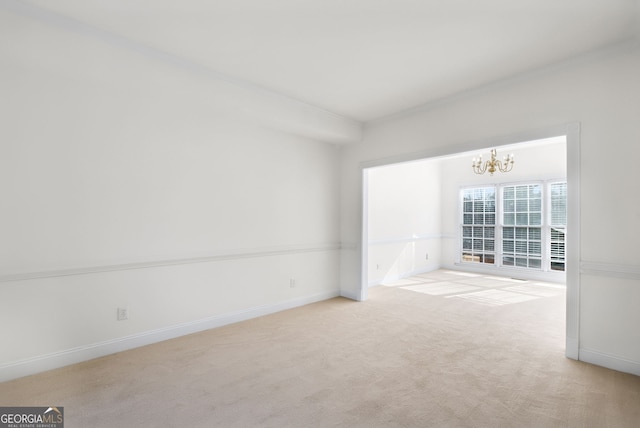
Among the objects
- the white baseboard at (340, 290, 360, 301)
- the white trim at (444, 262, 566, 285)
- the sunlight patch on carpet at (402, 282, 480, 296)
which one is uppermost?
the white trim at (444, 262, 566, 285)

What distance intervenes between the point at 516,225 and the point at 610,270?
15.2 feet

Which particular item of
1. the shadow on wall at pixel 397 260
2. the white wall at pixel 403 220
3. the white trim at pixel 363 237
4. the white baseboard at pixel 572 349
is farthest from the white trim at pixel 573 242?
the shadow on wall at pixel 397 260

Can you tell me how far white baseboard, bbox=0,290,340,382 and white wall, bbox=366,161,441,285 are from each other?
8.78 ft

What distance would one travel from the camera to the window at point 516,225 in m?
6.53

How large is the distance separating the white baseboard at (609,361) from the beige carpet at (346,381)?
0.08 m

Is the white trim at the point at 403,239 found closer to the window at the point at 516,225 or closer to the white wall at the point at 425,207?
the white wall at the point at 425,207

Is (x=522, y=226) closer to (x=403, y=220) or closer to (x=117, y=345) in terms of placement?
(x=403, y=220)

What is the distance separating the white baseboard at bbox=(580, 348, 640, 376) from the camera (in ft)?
8.80

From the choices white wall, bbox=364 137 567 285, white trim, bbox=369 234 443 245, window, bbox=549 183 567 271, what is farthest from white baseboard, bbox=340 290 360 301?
window, bbox=549 183 567 271

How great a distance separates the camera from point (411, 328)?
12.4 feet

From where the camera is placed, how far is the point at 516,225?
23.1 feet

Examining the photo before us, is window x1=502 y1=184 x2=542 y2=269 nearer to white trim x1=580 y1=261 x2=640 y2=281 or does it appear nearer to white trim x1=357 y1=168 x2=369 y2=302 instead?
white trim x1=357 y1=168 x2=369 y2=302

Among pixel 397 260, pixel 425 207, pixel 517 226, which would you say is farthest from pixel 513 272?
pixel 397 260

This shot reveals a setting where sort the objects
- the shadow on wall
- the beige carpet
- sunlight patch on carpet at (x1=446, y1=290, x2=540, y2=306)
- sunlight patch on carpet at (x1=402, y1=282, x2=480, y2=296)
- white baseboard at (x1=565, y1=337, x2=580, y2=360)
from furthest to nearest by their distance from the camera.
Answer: the shadow on wall < sunlight patch on carpet at (x1=402, y1=282, x2=480, y2=296) < sunlight patch on carpet at (x1=446, y1=290, x2=540, y2=306) < white baseboard at (x1=565, y1=337, x2=580, y2=360) < the beige carpet
